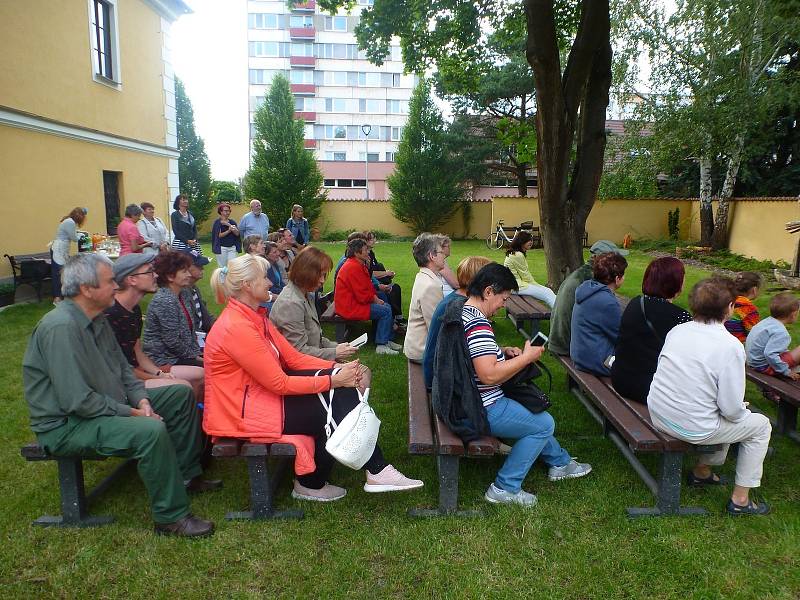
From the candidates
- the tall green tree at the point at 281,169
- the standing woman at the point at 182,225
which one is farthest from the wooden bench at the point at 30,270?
the tall green tree at the point at 281,169

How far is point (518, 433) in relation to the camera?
3.62 meters

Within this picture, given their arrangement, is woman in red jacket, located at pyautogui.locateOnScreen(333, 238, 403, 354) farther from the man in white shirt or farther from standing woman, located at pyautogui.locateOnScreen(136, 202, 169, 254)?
standing woman, located at pyautogui.locateOnScreen(136, 202, 169, 254)

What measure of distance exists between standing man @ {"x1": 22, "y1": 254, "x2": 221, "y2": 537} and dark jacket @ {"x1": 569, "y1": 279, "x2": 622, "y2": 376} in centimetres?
302

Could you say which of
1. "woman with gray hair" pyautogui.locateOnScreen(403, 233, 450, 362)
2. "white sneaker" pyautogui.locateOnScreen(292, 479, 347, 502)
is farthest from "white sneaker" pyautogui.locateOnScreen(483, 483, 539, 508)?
"woman with gray hair" pyautogui.locateOnScreen(403, 233, 450, 362)

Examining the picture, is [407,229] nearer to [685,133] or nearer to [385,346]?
[685,133]

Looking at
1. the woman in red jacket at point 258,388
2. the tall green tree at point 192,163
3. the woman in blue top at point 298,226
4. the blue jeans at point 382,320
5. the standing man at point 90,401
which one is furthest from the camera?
the tall green tree at point 192,163

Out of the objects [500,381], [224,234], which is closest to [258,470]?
[500,381]

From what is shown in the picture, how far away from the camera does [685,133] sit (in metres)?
18.0

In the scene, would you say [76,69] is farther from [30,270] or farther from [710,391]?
[710,391]

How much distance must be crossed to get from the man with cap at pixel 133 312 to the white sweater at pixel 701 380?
120 inches

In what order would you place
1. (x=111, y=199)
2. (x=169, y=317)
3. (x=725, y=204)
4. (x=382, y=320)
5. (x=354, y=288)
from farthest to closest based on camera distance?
(x=725, y=204)
(x=111, y=199)
(x=382, y=320)
(x=354, y=288)
(x=169, y=317)

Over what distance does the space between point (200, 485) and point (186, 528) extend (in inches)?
24.1

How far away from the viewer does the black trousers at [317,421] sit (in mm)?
3516

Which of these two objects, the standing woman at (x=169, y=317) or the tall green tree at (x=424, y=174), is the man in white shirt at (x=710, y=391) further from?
the tall green tree at (x=424, y=174)
